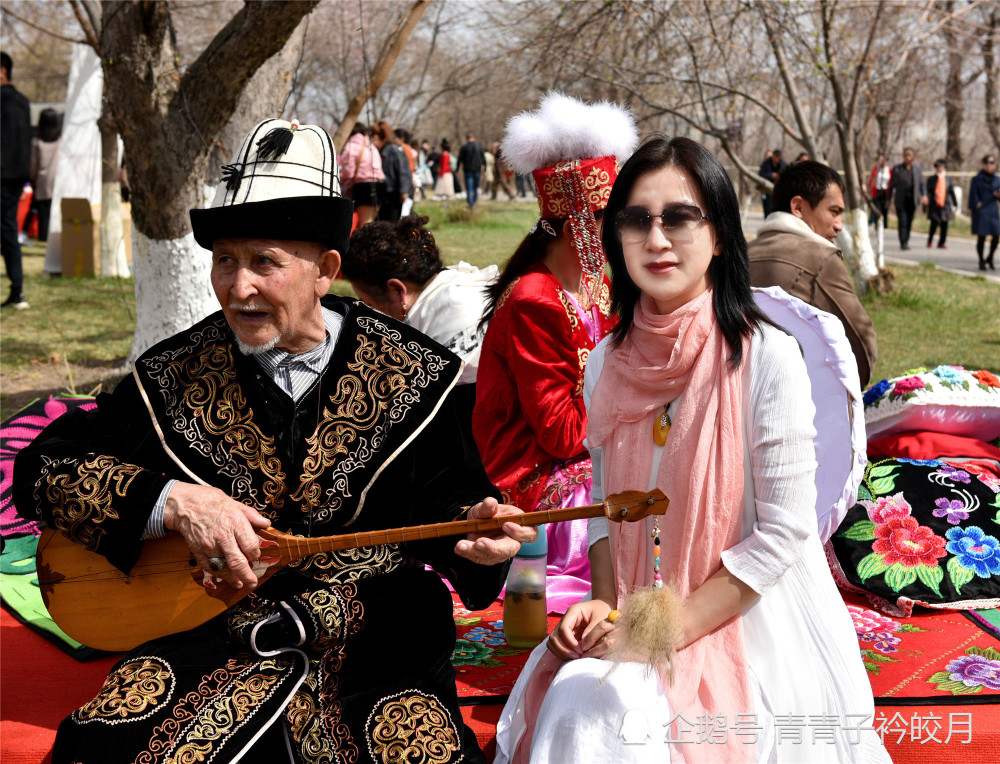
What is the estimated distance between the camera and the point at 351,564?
236 centimetres

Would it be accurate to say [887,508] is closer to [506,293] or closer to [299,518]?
[506,293]

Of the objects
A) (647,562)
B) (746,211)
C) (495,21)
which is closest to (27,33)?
(746,211)

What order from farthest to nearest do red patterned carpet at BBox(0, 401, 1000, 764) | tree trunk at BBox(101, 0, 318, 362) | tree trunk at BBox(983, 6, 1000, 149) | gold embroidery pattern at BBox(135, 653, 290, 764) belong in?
1. tree trunk at BBox(983, 6, 1000, 149)
2. tree trunk at BBox(101, 0, 318, 362)
3. red patterned carpet at BBox(0, 401, 1000, 764)
4. gold embroidery pattern at BBox(135, 653, 290, 764)

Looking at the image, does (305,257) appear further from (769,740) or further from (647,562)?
(769,740)

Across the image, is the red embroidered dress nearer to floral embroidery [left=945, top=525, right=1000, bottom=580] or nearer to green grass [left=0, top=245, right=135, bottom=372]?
floral embroidery [left=945, top=525, right=1000, bottom=580]

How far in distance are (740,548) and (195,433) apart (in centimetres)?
129

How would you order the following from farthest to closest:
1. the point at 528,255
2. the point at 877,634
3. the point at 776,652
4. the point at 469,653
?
the point at 528,255 < the point at 877,634 < the point at 469,653 < the point at 776,652

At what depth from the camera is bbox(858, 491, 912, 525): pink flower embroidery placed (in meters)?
3.95

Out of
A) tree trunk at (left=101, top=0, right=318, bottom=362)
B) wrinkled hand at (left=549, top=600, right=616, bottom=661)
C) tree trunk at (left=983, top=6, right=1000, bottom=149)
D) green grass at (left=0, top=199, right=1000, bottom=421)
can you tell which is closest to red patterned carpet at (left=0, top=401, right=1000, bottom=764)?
wrinkled hand at (left=549, top=600, right=616, bottom=661)

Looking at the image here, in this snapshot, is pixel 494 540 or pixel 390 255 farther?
pixel 390 255

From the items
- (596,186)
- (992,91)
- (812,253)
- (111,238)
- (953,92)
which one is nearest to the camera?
(596,186)

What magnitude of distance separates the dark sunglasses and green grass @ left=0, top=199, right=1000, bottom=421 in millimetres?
5300

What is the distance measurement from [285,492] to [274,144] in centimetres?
83

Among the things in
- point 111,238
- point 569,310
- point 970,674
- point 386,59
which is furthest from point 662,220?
point 111,238
